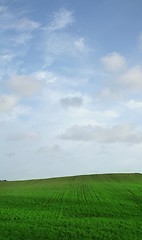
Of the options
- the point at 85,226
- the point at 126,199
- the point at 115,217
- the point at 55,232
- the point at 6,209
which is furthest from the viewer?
the point at 126,199

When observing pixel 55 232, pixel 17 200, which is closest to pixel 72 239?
pixel 55 232

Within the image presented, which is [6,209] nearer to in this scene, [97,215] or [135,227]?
[97,215]

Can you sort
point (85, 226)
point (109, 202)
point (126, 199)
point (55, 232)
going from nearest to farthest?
point (55, 232) < point (85, 226) < point (109, 202) < point (126, 199)

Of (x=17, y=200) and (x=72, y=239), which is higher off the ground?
(x=17, y=200)

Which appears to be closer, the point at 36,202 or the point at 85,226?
the point at 85,226

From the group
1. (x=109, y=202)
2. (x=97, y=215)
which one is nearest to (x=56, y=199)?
(x=109, y=202)

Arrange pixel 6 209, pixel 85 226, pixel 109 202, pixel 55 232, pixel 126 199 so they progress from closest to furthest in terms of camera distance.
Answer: pixel 55 232 < pixel 85 226 < pixel 6 209 < pixel 109 202 < pixel 126 199

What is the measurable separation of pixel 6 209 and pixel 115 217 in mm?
16774

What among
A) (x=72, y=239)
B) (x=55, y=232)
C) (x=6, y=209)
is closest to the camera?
(x=72, y=239)

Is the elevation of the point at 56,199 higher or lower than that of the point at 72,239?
higher

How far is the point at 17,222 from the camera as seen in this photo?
4294cm

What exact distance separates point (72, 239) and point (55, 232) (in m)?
2.96

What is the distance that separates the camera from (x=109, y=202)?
190ft

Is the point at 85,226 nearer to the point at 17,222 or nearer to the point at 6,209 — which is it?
the point at 17,222
